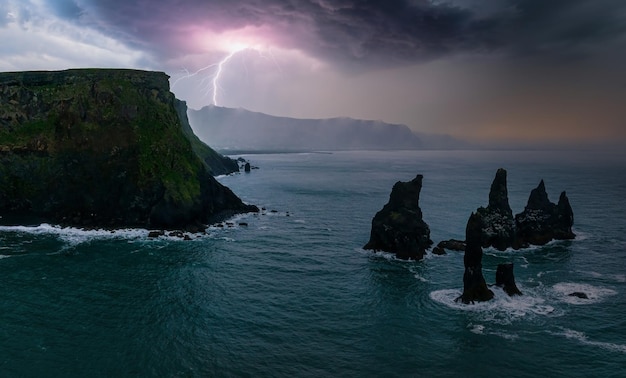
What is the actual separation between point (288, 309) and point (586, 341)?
1247 inches

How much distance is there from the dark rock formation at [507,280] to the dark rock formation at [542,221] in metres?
26.5

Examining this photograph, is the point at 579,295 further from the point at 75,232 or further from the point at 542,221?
the point at 75,232

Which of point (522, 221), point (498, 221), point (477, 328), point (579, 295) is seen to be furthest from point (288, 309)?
point (522, 221)

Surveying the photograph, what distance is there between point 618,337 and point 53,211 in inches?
3943

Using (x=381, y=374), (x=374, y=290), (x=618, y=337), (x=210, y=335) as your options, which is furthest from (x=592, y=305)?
(x=210, y=335)

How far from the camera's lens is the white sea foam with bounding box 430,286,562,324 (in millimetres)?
45294

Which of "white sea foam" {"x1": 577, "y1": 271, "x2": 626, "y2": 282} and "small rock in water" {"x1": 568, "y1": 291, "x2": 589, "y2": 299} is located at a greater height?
"white sea foam" {"x1": 577, "y1": 271, "x2": 626, "y2": 282}

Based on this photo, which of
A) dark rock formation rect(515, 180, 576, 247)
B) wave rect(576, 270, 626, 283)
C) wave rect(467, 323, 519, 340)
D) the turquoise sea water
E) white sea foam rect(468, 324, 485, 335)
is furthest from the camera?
dark rock formation rect(515, 180, 576, 247)

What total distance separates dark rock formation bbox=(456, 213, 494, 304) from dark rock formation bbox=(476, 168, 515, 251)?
22.3 metres

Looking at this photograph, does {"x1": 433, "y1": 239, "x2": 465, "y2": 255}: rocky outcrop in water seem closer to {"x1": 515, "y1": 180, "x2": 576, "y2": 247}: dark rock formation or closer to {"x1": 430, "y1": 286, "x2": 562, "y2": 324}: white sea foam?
{"x1": 515, "y1": 180, "x2": 576, "y2": 247}: dark rock formation

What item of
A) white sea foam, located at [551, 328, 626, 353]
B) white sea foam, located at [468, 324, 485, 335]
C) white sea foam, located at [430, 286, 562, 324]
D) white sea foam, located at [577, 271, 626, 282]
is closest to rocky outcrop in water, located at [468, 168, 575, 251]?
white sea foam, located at [577, 271, 626, 282]

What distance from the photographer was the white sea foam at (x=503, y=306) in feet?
149

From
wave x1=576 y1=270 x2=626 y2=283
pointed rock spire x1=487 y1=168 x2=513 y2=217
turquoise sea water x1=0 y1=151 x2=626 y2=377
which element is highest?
pointed rock spire x1=487 y1=168 x2=513 y2=217

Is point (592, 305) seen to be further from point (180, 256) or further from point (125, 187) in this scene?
point (125, 187)
